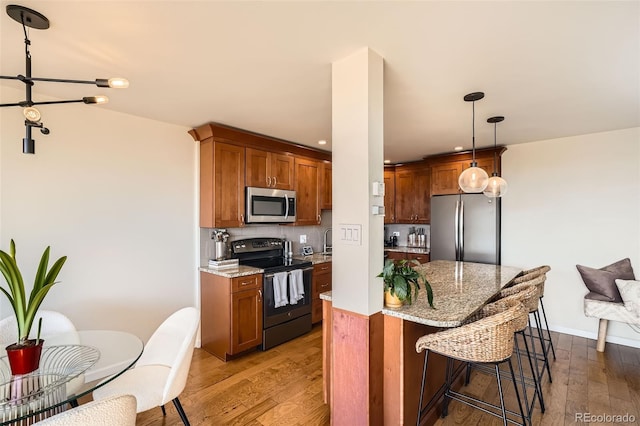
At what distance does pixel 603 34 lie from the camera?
1.68 m

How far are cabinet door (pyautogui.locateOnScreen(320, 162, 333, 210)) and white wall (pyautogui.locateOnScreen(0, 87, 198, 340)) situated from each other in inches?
73.0

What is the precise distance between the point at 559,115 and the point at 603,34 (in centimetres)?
159

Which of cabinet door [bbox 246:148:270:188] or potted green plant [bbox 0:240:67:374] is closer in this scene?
potted green plant [bbox 0:240:67:374]

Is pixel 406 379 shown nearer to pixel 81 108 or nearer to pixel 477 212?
pixel 477 212

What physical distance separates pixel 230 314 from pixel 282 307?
0.66 m

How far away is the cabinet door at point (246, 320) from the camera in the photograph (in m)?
3.12

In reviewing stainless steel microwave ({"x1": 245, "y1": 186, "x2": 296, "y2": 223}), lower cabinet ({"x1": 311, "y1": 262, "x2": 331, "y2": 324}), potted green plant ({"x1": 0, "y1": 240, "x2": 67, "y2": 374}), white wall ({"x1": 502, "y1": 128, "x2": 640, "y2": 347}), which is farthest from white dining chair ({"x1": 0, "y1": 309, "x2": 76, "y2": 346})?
white wall ({"x1": 502, "y1": 128, "x2": 640, "y2": 347})

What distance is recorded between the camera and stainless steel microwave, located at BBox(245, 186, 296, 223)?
361cm

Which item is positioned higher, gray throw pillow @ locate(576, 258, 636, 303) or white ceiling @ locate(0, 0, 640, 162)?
white ceiling @ locate(0, 0, 640, 162)

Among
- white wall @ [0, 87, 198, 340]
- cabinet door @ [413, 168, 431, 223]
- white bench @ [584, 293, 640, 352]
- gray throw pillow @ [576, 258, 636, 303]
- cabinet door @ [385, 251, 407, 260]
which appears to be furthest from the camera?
cabinet door @ [413, 168, 431, 223]

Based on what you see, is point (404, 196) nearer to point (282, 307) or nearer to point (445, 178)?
point (445, 178)

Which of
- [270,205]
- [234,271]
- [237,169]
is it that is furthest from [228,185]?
[234,271]

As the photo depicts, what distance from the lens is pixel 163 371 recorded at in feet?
6.60

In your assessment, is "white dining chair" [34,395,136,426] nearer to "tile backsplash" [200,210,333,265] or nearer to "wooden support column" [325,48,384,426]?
"wooden support column" [325,48,384,426]
